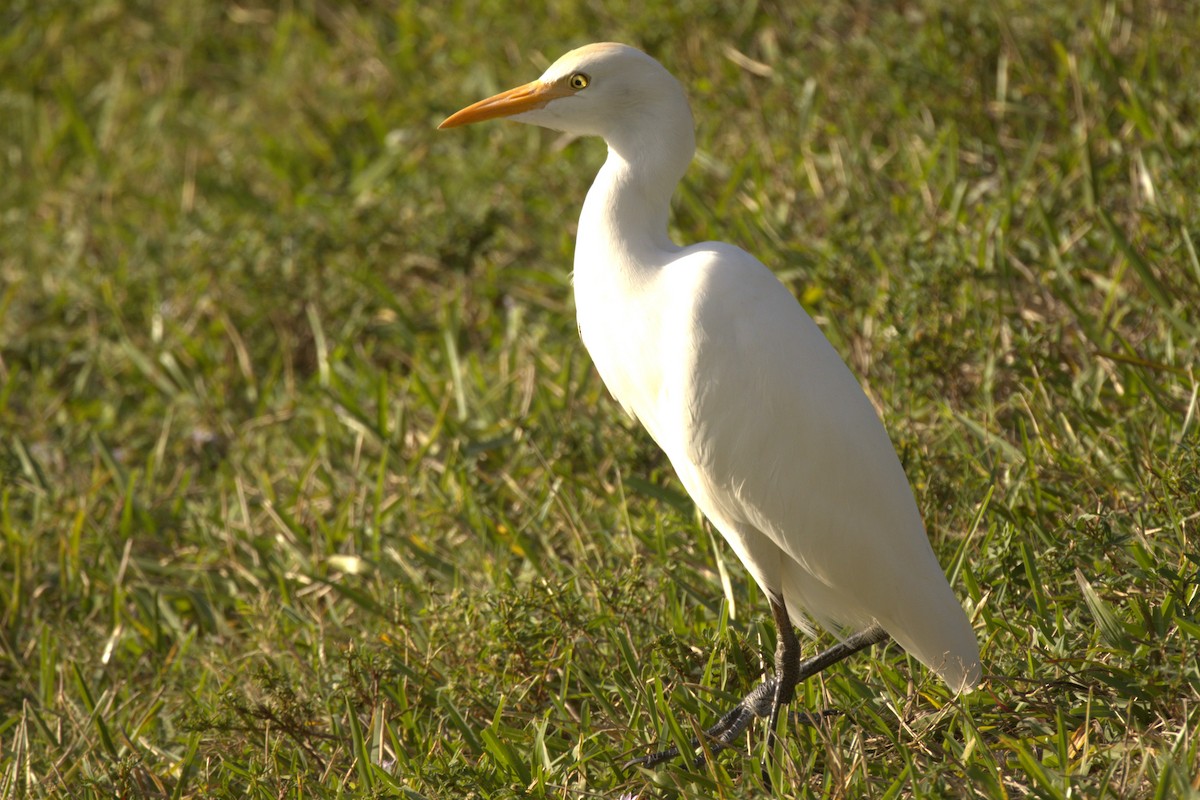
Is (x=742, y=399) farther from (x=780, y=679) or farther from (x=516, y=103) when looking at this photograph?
(x=516, y=103)

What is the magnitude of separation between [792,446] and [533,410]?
146 cm

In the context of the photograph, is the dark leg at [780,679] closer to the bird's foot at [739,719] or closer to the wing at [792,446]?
the bird's foot at [739,719]

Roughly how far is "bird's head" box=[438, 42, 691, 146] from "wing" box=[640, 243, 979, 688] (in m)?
0.31

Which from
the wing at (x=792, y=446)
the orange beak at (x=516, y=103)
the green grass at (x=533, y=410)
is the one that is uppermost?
the orange beak at (x=516, y=103)

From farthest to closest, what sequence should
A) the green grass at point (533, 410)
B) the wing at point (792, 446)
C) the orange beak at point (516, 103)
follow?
the orange beak at point (516, 103), the green grass at point (533, 410), the wing at point (792, 446)

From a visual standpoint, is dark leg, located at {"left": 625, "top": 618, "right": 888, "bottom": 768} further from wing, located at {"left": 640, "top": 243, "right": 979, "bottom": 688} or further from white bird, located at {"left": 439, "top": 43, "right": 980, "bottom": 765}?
wing, located at {"left": 640, "top": 243, "right": 979, "bottom": 688}

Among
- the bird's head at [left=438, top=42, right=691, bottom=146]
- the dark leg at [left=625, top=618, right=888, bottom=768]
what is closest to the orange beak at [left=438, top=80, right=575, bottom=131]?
the bird's head at [left=438, top=42, right=691, bottom=146]

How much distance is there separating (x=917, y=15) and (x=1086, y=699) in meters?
3.10

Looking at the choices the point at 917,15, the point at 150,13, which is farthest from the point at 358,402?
the point at 150,13

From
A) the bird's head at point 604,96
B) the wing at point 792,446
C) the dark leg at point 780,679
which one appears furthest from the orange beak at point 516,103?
the dark leg at point 780,679

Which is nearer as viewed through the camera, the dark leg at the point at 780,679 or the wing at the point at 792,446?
the wing at the point at 792,446

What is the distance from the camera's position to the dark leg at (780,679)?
264cm

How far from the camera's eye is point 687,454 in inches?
101

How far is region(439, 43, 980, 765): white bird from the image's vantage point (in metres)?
2.48
